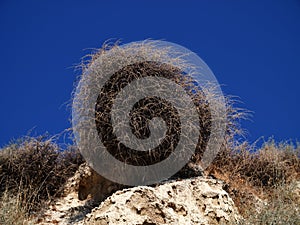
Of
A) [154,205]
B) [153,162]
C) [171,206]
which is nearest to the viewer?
[154,205]

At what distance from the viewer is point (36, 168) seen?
272 inches

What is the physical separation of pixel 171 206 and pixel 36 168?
278cm

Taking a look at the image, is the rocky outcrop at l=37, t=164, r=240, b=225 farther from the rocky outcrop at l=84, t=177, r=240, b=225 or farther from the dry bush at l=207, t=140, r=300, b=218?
the dry bush at l=207, t=140, r=300, b=218

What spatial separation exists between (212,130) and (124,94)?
56.0 inches

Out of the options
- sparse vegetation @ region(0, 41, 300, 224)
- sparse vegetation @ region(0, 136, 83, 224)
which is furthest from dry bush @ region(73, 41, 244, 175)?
sparse vegetation @ region(0, 136, 83, 224)

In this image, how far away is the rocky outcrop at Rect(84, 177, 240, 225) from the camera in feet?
15.3

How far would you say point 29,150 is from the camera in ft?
22.9

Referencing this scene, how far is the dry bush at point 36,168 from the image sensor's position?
670 cm

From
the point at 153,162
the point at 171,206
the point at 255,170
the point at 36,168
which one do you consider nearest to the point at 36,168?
the point at 36,168

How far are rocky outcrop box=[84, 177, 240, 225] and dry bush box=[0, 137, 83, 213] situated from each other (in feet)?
6.67

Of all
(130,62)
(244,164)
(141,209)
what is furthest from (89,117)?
(244,164)

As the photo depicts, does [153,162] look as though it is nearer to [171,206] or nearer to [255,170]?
[171,206]

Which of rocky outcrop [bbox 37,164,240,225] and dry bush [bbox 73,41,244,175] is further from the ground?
dry bush [bbox 73,41,244,175]

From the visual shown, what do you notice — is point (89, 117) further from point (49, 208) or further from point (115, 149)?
point (49, 208)
